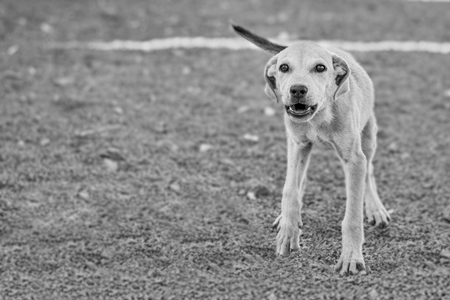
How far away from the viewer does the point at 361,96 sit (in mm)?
5371

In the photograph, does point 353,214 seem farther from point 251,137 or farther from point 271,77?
point 251,137

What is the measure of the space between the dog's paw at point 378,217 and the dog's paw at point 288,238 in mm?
982

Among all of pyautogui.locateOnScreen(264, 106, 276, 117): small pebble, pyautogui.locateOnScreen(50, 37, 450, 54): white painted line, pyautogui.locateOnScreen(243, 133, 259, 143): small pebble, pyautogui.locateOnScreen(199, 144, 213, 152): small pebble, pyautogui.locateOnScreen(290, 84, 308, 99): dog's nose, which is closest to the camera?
pyautogui.locateOnScreen(290, 84, 308, 99): dog's nose

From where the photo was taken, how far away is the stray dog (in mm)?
4664

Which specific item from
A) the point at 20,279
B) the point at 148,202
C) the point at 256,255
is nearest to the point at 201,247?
the point at 256,255

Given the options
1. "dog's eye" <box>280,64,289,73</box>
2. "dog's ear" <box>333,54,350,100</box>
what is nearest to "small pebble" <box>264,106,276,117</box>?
"dog's ear" <box>333,54,350,100</box>

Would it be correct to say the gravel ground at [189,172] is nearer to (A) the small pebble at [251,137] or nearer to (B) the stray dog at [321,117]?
(A) the small pebble at [251,137]

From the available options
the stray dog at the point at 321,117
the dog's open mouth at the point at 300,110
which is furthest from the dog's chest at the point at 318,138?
the dog's open mouth at the point at 300,110

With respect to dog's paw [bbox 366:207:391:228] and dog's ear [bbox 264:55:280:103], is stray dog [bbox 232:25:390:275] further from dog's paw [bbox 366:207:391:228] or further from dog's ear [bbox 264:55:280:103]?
dog's paw [bbox 366:207:391:228]

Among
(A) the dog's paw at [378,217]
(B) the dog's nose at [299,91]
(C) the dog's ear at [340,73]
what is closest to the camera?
(B) the dog's nose at [299,91]

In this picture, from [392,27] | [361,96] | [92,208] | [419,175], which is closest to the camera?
[361,96]

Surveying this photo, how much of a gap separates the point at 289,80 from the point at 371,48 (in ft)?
20.5

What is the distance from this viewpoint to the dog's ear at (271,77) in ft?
16.2

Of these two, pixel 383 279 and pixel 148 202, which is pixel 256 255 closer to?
pixel 383 279
